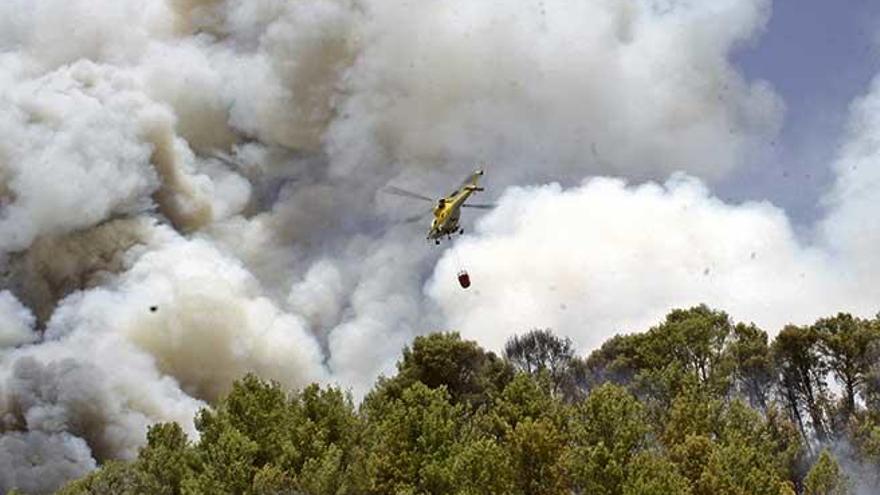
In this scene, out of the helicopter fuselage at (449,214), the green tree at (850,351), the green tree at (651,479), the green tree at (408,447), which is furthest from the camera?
the green tree at (850,351)

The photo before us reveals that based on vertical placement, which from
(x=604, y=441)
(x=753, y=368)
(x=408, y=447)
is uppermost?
(x=753, y=368)

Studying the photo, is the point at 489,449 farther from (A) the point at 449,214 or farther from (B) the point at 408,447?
(A) the point at 449,214

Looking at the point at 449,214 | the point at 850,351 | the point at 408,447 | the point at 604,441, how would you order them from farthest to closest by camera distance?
1. the point at 850,351
2. the point at 449,214
3. the point at 408,447
4. the point at 604,441

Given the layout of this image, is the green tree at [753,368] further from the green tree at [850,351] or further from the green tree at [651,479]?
the green tree at [651,479]

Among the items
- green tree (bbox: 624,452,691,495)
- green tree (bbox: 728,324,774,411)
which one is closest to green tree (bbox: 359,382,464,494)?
green tree (bbox: 624,452,691,495)

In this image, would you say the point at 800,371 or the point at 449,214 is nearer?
the point at 449,214

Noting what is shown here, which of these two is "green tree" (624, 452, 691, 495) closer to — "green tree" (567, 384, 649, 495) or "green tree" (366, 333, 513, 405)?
"green tree" (567, 384, 649, 495)

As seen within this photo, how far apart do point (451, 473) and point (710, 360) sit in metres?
49.1

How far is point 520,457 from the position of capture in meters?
42.0

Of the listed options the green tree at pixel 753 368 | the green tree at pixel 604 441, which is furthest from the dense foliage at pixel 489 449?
the green tree at pixel 753 368

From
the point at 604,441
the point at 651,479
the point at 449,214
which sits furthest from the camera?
the point at 449,214

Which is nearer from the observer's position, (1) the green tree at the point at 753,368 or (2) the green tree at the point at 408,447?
(2) the green tree at the point at 408,447

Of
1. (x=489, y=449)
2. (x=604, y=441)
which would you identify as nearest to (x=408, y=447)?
(x=489, y=449)

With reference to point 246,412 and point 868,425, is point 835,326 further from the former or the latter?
point 246,412
